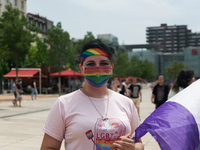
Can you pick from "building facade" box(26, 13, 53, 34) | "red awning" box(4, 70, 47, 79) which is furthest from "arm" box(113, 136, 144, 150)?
"building facade" box(26, 13, 53, 34)

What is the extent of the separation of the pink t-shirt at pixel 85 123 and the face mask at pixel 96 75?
125 millimetres

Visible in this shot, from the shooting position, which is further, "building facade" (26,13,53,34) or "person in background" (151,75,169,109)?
"building facade" (26,13,53,34)

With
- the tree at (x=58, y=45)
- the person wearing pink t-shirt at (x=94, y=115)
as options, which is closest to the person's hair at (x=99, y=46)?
the person wearing pink t-shirt at (x=94, y=115)

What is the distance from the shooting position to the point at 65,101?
215cm

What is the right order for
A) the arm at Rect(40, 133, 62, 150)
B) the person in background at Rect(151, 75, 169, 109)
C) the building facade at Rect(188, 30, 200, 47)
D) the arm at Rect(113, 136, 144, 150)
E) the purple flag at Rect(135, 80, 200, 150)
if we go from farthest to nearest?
the building facade at Rect(188, 30, 200, 47)
the person in background at Rect(151, 75, 169, 109)
the arm at Rect(40, 133, 62, 150)
the arm at Rect(113, 136, 144, 150)
the purple flag at Rect(135, 80, 200, 150)

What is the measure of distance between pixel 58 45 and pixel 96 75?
29.3 metres

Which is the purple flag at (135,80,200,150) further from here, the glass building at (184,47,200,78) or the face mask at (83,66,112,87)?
the glass building at (184,47,200,78)

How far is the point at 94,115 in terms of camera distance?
2.08 meters

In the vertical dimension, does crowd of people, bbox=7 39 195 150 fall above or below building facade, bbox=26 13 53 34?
below

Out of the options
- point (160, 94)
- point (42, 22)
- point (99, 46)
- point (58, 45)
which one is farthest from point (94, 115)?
point (42, 22)

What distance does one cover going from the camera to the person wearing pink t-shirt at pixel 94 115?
1.98 metres

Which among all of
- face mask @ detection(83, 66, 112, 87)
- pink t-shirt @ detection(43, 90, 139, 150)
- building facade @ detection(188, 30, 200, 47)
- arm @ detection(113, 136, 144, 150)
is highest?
building facade @ detection(188, 30, 200, 47)

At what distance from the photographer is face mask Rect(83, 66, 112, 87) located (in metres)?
2.23

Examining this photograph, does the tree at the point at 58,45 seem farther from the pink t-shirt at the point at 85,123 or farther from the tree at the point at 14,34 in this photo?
the pink t-shirt at the point at 85,123
